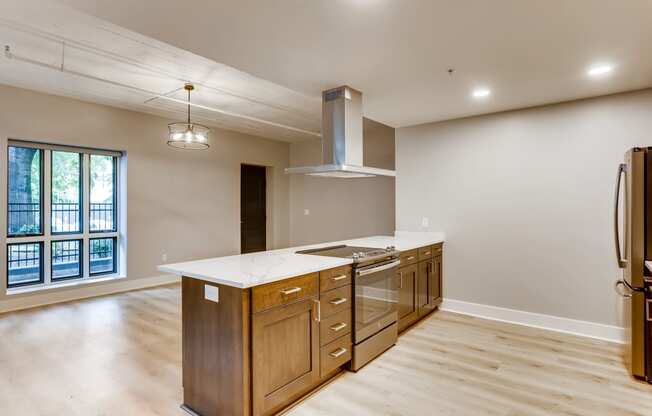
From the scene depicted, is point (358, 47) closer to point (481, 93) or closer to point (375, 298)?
point (481, 93)

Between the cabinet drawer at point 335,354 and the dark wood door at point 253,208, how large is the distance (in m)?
5.10

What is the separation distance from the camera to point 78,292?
190 inches

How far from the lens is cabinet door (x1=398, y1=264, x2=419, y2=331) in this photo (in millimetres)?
3318

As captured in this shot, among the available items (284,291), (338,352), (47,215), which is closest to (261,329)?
(284,291)

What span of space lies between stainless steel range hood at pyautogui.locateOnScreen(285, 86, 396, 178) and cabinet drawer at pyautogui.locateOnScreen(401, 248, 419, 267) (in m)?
0.88

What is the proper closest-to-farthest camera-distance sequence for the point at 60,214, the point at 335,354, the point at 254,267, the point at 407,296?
the point at 254,267
the point at 335,354
the point at 407,296
the point at 60,214

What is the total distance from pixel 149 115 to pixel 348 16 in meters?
4.66

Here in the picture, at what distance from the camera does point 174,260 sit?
5.93 metres

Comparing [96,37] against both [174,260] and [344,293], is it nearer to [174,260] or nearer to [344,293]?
[344,293]

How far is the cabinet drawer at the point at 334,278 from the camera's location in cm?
239

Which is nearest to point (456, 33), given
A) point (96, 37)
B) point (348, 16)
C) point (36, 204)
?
point (348, 16)

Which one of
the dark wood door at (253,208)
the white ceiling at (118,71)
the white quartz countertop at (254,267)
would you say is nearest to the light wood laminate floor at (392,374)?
the white quartz countertop at (254,267)

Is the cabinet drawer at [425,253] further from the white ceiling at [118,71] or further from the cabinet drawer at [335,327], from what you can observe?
the white ceiling at [118,71]

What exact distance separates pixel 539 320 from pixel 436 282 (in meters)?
1.11
